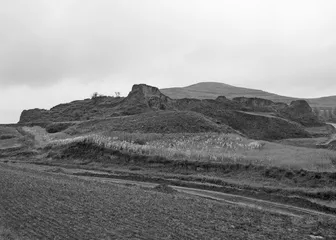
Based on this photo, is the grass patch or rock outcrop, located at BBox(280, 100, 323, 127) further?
rock outcrop, located at BBox(280, 100, 323, 127)

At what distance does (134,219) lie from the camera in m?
14.8

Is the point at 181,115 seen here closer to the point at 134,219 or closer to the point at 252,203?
the point at 252,203

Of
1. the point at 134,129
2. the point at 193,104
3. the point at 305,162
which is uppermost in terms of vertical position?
the point at 193,104

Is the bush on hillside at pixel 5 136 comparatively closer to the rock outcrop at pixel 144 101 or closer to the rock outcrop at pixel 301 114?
the rock outcrop at pixel 144 101

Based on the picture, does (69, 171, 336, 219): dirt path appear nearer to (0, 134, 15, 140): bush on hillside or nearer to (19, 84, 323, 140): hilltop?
(19, 84, 323, 140): hilltop

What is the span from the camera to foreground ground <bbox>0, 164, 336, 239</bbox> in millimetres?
12734

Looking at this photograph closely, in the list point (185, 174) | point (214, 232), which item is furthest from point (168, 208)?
point (185, 174)

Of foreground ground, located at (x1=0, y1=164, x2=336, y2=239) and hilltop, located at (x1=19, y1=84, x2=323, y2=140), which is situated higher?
hilltop, located at (x1=19, y1=84, x2=323, y2=140)

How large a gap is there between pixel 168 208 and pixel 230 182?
9682mm

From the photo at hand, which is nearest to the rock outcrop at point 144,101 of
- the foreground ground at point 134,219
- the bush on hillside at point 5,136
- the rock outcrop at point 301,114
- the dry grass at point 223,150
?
the bush on hillside at point 5,136

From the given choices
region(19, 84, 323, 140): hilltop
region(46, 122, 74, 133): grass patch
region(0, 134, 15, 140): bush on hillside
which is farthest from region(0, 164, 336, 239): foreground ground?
region(46, 122, 74, 133): grass patch

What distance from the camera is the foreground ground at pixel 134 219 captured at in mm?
12734

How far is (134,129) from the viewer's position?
5481 cm

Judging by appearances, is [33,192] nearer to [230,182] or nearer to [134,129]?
[230,182]
